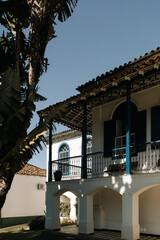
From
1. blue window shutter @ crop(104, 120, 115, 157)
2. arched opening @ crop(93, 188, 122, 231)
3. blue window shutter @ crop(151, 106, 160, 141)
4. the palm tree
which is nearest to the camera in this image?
the palm tree

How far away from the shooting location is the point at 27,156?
8953mm

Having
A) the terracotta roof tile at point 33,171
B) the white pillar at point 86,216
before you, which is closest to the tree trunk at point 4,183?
the white pillar at point 86,216

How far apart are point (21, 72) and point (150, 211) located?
705cm

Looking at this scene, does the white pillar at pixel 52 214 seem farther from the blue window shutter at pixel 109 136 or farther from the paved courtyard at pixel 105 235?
the blue window shutter at pixel 109 136

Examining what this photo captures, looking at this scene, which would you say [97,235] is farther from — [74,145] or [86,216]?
[74,145]

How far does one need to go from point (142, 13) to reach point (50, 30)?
3387mm

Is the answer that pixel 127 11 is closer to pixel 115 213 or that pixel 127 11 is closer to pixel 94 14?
pixel 94 14

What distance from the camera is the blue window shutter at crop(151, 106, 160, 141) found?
35.3 feet

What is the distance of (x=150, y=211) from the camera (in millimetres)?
10828

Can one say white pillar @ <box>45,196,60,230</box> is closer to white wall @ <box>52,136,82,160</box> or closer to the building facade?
white wall @ <box>52,136,82,160</box>

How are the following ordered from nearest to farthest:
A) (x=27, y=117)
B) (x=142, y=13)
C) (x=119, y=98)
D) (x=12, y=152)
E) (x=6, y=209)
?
(x=12, y=152), (x=27, y=117), (x=142, y=13), (x=119, y=98), (x=6, y=209)

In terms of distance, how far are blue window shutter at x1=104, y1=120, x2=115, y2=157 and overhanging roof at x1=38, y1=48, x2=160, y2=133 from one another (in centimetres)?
106

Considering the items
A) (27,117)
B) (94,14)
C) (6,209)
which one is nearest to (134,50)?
(94,14)

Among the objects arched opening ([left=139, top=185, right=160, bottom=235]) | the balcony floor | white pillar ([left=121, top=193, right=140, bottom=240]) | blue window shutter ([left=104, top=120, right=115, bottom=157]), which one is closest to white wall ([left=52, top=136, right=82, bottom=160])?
blue window shutter ([left=104, top=120, right=115, bottom=157])
